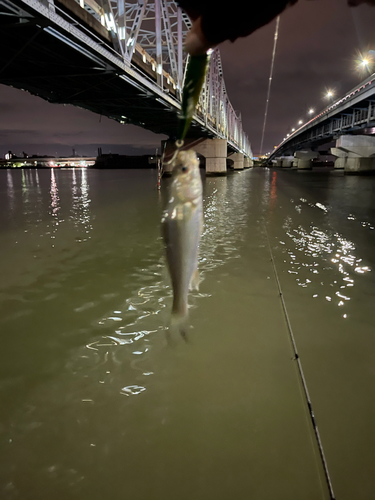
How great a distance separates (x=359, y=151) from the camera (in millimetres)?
51250

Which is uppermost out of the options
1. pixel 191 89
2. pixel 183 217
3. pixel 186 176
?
pixel 191 89

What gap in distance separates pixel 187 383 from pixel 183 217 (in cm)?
247

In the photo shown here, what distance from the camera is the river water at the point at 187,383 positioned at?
2.47 metres

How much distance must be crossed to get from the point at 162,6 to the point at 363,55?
117 ft

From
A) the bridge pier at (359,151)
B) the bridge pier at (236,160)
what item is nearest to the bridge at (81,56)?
the bridge pier at (359,151)

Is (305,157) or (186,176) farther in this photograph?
(305,157)

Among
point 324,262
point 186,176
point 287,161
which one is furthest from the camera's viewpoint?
point 287,161

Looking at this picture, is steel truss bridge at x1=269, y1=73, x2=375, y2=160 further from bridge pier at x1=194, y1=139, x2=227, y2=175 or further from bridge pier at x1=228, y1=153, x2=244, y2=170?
bridge pier at x1=228, y1=153, x2=244, y2=170

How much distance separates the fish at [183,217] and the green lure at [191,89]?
0.31m

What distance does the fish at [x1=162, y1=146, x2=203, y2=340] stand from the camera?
1.56m

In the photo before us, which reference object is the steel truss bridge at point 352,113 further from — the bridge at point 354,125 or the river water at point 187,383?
the river water at point 187,383

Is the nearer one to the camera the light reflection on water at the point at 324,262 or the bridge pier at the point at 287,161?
the light reflection on water at the point at 324,262

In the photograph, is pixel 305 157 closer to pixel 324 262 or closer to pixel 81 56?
pixel 81 56

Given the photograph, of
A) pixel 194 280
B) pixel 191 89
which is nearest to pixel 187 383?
pixel 194 280
